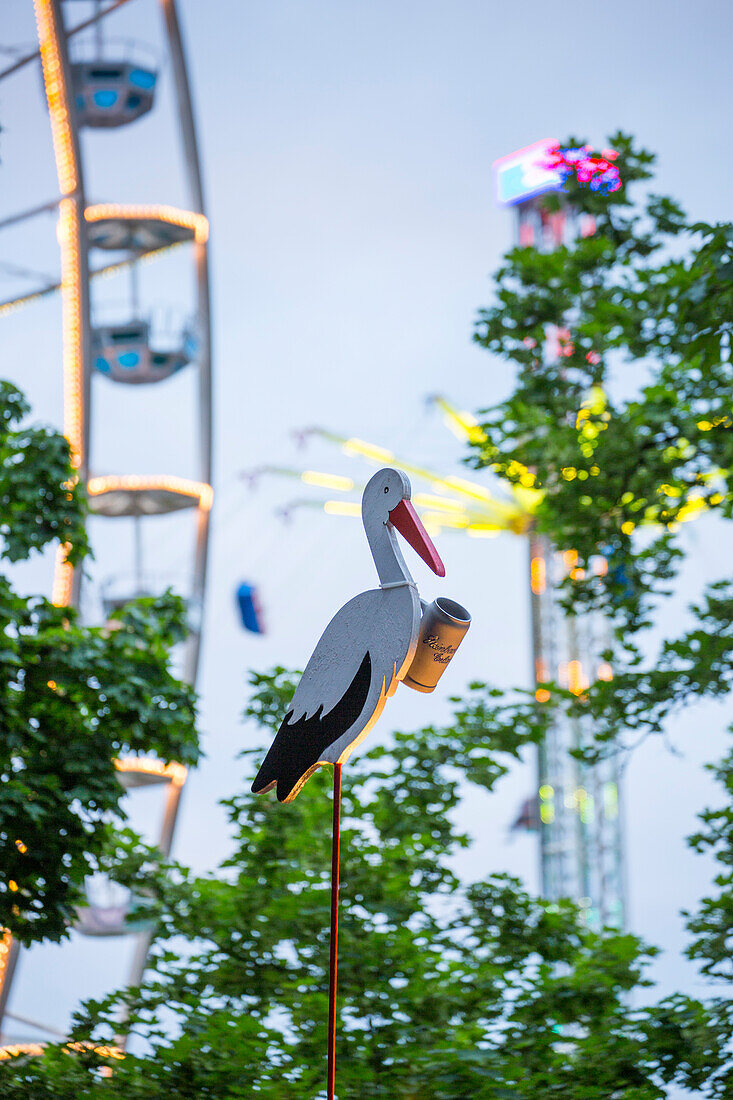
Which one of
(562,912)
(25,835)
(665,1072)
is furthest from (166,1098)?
(562,912)

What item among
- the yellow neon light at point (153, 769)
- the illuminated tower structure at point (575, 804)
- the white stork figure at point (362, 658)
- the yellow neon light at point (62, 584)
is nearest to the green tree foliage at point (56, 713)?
the white stork figure at point (362, 658)

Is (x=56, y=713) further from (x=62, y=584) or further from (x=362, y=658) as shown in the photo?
(x=62, y=584)

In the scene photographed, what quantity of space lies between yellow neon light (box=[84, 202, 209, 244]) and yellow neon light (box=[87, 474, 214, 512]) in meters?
2.36

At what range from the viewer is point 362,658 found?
3.56 m

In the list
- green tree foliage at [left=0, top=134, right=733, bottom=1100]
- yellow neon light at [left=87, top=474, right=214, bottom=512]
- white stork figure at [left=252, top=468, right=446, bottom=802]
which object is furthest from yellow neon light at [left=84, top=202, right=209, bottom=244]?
white stork figure at [left=252, top=468, right=446, bottom=802]

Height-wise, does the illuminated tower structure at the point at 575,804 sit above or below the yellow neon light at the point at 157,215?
below

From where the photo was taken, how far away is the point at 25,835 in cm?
532

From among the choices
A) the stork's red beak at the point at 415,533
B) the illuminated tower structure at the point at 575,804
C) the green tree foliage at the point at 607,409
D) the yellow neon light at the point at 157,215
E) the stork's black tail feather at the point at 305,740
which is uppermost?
the yellow neon light at the point at 157,215

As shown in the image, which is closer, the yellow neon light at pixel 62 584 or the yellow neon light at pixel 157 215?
the yellow neon light at pixel 62 584

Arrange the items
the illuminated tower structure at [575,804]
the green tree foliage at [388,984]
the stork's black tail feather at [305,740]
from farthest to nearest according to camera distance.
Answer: the illuminated tower structure at [575,804] < the green tree foliage at [388,984] < the stork's black tail feather at [305,740]

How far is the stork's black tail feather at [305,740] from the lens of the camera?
3.54 m

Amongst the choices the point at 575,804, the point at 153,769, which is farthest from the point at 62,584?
the point at 575,804

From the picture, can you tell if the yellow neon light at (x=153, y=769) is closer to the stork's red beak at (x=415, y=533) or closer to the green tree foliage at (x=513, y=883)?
the green tree foliage at (x=513, y=883)

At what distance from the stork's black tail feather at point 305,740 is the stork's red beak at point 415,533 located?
0.31 metres
